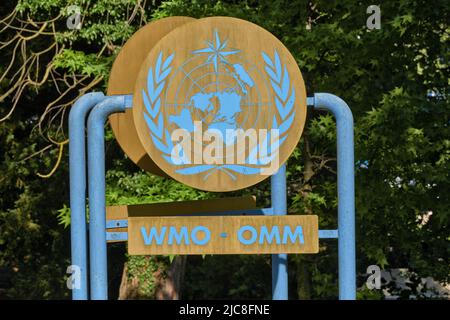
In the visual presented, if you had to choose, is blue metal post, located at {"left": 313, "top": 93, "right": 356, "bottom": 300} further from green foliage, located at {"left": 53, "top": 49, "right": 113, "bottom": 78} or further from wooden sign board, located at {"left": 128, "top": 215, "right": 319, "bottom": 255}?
green foliage, located at {"left": 53, "top": 49, "right": 113, "bottom": 78}

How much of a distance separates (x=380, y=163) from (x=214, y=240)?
6.46 meters

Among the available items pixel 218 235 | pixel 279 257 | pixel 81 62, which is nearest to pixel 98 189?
pixel 218 235

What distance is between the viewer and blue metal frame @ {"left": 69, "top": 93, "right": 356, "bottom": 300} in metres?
7.78

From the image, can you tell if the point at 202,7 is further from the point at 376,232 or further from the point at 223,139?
the point at 223,139

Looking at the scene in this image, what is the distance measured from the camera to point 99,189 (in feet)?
25.6

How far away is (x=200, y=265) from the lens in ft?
68.7

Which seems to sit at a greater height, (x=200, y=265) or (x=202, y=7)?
(x=202, y=7)

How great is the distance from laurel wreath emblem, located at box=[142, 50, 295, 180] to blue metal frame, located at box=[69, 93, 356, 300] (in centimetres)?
38

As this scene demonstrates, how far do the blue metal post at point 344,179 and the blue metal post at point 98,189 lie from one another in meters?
1.50

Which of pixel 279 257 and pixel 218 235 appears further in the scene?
pixel 279 257

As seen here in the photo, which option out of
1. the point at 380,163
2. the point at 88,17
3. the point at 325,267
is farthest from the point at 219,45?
the point at 325,267

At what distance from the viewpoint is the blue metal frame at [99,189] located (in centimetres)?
778

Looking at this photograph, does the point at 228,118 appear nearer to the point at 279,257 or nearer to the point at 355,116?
the point at 279,257

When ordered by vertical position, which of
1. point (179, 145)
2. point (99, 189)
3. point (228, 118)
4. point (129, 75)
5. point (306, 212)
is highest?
point (129, 75)
